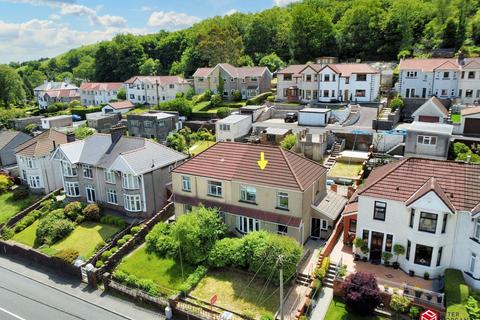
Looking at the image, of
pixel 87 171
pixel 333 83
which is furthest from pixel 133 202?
pixel 333 83

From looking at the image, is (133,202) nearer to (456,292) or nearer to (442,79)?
(456,292)

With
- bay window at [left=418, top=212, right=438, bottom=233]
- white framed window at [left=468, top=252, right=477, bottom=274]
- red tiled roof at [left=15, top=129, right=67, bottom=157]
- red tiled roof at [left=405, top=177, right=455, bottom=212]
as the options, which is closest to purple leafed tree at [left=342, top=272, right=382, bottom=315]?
bay window at [left=418, top=212, right=438, bottom=233]

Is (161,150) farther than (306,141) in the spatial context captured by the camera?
No

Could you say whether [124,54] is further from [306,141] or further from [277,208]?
[277,208]

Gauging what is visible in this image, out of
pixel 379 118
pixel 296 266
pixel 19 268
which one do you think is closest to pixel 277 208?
pixel 296 266

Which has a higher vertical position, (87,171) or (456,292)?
(87,171)
